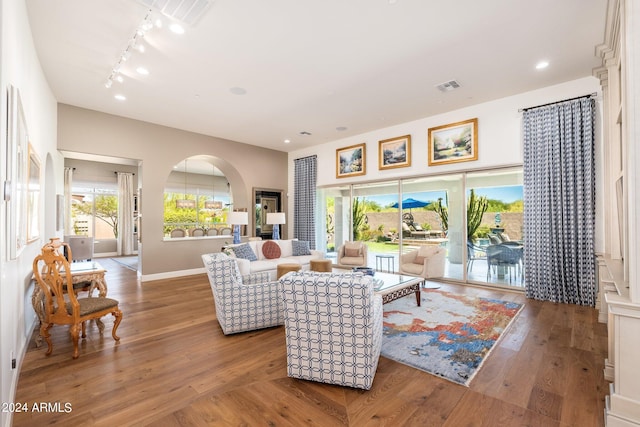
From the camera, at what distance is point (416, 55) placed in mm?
3727

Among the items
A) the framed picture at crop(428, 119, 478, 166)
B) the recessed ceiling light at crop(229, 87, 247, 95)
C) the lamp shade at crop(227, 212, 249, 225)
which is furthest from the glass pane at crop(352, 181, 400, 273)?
the recessed ceiling light at crop(229, 87, 247, 95)

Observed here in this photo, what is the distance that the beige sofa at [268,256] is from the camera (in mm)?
5172

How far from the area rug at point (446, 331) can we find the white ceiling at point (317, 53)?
334 centimetres

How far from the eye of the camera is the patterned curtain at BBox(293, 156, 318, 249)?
8.20 meters

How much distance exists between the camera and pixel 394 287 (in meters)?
3.75

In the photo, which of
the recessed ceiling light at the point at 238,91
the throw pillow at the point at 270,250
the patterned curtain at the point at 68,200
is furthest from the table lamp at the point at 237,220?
the patterned curtain at the point at 68,200

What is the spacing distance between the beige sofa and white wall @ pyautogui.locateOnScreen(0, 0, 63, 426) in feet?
7.89

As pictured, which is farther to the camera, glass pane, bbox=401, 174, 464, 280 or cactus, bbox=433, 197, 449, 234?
cactus, bbox=433, 197, 449, 234

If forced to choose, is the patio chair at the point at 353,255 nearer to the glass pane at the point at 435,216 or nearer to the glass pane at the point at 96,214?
the glass pane at the point at 435,216

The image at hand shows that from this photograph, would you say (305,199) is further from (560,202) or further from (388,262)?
(560,202)

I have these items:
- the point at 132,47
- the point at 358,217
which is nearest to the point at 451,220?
the point at 358,217

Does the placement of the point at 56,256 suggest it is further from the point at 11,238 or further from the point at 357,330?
the point at 357,330

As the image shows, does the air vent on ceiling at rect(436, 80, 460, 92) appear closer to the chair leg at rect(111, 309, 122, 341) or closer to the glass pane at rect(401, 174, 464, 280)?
the glass pane at rect(401, 174, 464, 280)

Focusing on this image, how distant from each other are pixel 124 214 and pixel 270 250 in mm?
7411
